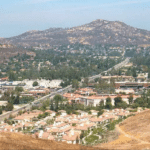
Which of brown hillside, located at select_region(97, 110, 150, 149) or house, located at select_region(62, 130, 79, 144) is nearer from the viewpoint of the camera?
brown hillside, located at select_region(97, 110, 150, 149)

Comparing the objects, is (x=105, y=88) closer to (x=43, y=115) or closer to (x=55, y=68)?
(x=43, y=115)

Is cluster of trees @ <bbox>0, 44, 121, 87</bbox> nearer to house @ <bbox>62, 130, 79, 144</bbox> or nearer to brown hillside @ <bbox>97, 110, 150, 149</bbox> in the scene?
house @ <bbox>62, 130, 79, 144</bbox>

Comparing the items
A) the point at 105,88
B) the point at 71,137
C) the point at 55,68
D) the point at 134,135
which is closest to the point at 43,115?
the point at 71,137

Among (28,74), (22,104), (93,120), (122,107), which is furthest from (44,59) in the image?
(93,120)

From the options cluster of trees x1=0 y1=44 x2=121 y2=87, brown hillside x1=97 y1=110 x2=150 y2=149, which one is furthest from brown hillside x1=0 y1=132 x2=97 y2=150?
cluster of trees x1=0 y1=44 x2=121 y2=87

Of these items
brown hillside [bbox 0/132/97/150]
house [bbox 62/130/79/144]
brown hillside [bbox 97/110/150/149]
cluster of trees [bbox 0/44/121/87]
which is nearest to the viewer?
brown hillside [bbox 0/132/97/150]

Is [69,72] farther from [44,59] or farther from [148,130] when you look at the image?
[148,130]

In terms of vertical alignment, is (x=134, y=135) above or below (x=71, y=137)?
above

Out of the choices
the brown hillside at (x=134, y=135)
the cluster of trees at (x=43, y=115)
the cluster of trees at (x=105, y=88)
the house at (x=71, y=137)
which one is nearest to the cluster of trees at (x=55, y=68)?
the cluster of trees at (x=105, y=88)

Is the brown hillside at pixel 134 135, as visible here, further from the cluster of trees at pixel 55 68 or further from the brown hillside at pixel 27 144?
the cluster of trees at pixel 55 68
